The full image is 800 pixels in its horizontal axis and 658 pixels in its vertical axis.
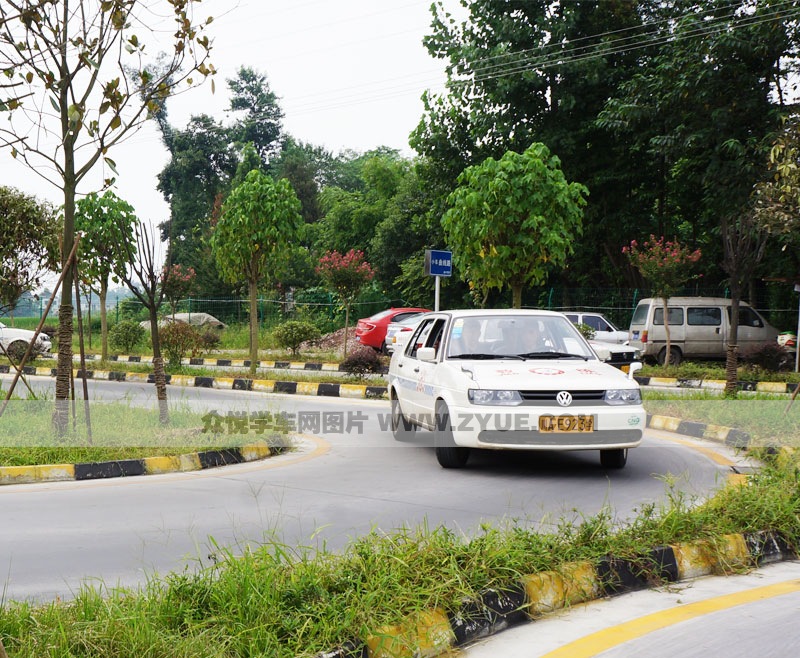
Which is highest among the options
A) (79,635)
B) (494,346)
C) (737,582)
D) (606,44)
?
(606,44)

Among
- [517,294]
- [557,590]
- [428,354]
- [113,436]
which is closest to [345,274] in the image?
[517,294]

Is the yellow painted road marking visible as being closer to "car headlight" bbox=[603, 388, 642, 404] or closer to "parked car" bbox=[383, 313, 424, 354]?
"car headlight" bbox=[603, 388, 642, 404]

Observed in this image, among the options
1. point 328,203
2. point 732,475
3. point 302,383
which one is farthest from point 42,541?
point 328,203

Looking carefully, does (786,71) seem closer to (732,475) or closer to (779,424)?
(779,424)

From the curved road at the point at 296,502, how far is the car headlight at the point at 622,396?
707 mm

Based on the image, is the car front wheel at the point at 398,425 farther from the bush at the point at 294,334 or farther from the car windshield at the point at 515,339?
the bush at the point at 294,334

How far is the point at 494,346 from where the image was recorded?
30.3 feet

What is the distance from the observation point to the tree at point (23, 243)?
2166 centimetres

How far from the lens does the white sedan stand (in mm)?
7973

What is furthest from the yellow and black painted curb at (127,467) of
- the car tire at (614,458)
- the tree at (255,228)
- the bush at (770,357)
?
the bush at (770,357)

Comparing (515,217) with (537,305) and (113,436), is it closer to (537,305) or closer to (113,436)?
(113,436)

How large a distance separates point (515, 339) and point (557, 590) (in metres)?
4.88

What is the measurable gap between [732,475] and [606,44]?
22.7m

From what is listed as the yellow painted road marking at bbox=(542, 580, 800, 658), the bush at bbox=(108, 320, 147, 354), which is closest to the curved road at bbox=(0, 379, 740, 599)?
the yellow painted road marking at bbox=(542, 580, 800, 658)
